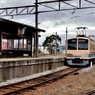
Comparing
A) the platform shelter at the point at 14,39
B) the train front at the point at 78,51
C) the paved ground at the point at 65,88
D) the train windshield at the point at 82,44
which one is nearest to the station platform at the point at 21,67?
the platform shelter at the point at 14,39

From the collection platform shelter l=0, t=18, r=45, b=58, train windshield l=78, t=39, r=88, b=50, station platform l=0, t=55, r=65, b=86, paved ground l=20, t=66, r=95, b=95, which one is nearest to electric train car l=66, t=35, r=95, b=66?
train windshield l=78, t=39, r=88, b=50

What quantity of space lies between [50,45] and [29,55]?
4369cm

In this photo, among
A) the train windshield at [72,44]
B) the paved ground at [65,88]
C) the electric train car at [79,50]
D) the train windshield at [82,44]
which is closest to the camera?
the paved ground at [65,88]

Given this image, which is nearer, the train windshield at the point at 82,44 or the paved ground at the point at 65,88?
the paved ground at the point at 65,88

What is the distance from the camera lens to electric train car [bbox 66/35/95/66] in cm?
2653

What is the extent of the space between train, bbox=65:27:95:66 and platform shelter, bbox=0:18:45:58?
4362 millimetres

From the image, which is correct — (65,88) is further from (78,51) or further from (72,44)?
(72,44)

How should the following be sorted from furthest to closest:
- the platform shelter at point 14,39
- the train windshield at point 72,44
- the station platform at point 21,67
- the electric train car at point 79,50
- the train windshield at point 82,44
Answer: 1. the train windshield at point 72,44
2. the train windshield at point 82,44
3. the electric train car at point 79,50
4. the platform shelter at point 14,39
5. the station platform at point 21,67

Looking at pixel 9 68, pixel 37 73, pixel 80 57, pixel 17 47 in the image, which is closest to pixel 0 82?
pixel 9 68

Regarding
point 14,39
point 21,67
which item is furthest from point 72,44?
point 21,67

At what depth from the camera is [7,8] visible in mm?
29672

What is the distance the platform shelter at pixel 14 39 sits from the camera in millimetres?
20375

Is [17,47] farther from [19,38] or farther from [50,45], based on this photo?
[50,45]

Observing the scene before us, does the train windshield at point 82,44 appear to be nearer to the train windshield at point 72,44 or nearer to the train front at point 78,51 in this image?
the train front at point 78,51
